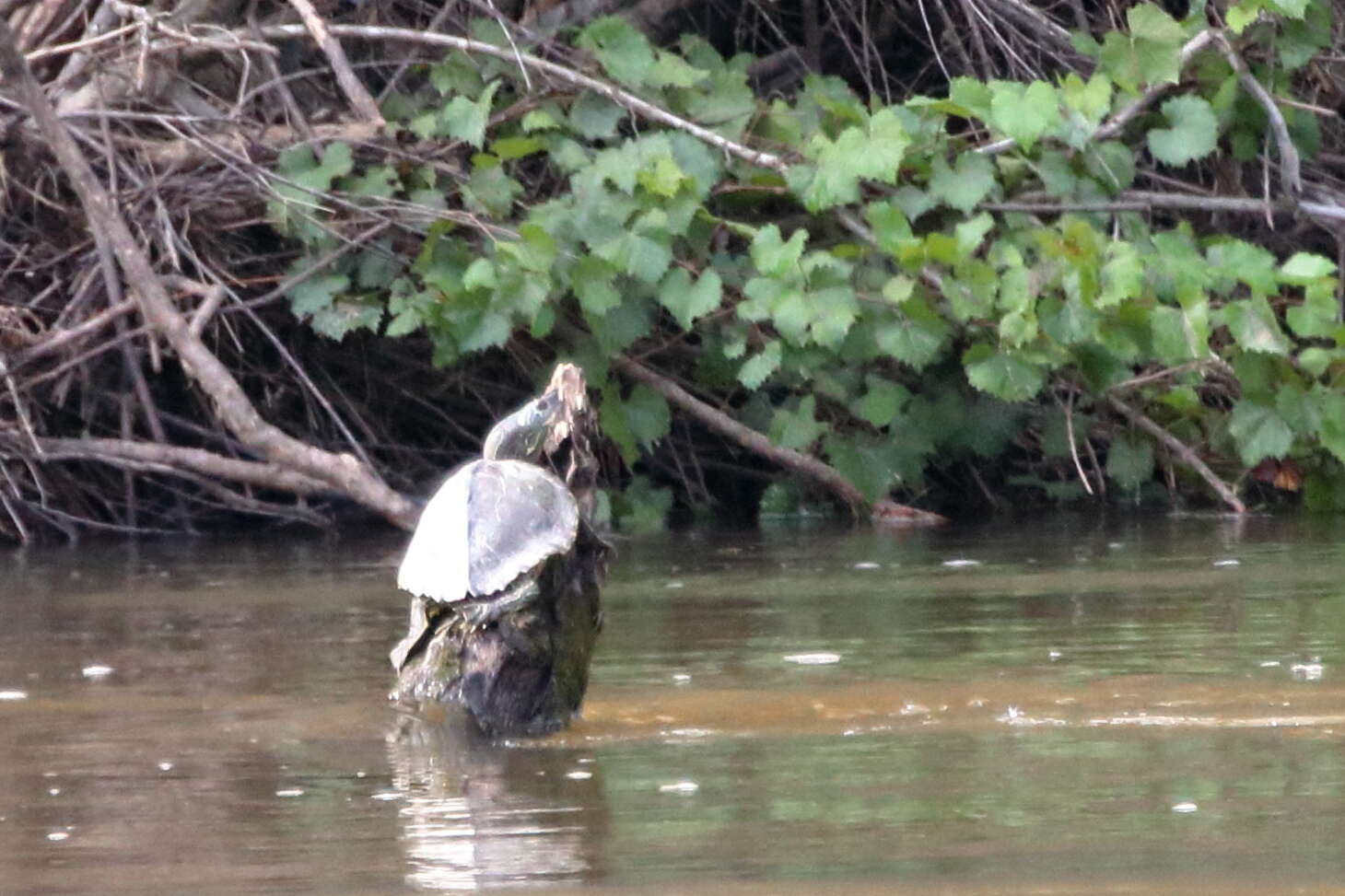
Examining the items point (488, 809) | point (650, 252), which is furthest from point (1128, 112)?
point (488, 809)

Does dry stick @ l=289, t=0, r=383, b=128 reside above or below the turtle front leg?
above

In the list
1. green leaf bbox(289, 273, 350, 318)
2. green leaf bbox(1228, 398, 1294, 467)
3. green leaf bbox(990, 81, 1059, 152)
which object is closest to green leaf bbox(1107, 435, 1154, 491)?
green leaf bbox(1228, 398, 1294, 467)

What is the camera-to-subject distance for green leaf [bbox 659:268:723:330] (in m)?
6.75

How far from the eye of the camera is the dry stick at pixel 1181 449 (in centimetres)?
720

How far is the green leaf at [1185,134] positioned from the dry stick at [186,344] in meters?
2.48

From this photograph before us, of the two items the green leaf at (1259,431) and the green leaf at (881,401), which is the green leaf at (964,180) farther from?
the green leaf at (1259,431)

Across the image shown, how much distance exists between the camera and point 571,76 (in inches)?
273

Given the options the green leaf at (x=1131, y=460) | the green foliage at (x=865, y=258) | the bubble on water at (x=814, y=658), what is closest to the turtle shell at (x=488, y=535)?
the bubble on water at (x=814, y=658)

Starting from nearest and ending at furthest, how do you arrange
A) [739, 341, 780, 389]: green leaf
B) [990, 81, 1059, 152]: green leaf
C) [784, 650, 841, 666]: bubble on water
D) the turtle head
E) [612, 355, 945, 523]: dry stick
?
the turtle head → [784, 650, 841, 666]: bubble on water → [990, 81, 1059, 152]: green leaf → [739, 341, 780, 389]: green leaf → [612, 355, 945, 523]: dry stick

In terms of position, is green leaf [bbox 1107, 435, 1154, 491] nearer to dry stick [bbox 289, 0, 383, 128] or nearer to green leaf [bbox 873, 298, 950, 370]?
green leaf [bbox 873, 298, 950, 370]

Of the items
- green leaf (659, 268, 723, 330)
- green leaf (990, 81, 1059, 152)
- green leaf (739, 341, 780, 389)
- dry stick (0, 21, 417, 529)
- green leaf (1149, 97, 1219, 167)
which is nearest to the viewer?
dry stick (0, 21, 417, 529)

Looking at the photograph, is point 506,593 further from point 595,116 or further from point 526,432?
point 595,116

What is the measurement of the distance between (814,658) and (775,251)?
2.50 meters

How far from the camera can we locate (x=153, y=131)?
744 cm
